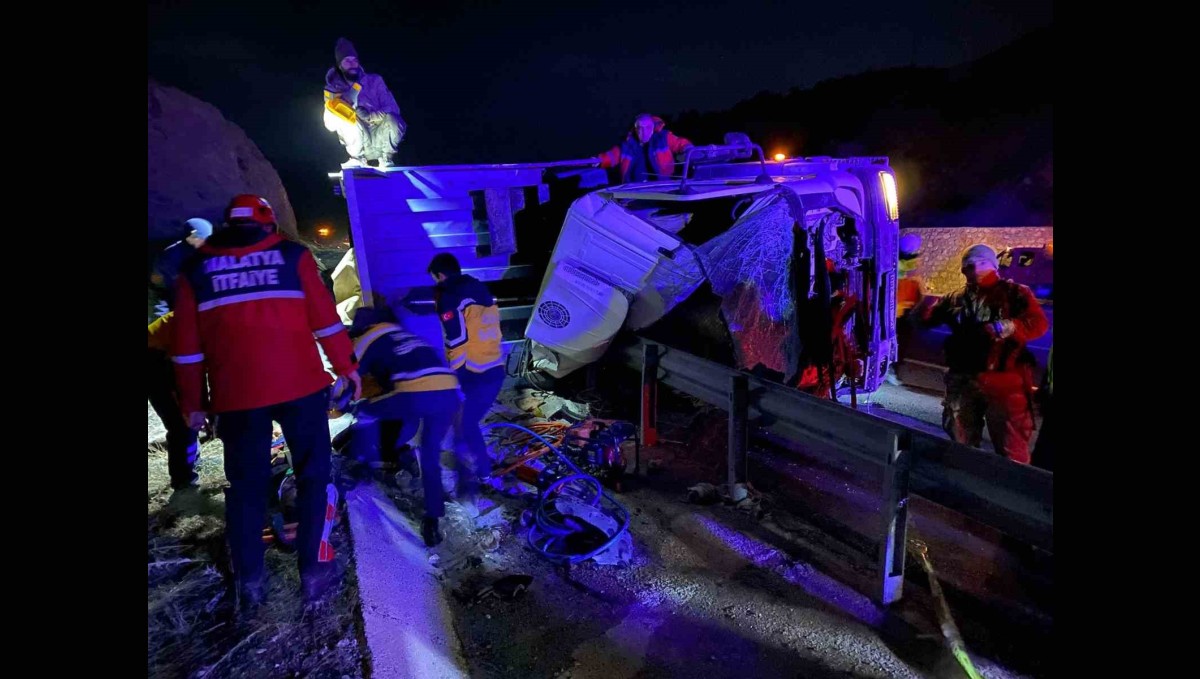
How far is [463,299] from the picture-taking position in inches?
156

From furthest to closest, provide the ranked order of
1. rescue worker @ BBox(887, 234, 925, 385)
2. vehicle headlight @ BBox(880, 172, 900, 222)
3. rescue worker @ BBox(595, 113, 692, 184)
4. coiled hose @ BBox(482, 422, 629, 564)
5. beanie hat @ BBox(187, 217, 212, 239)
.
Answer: rescue worker @ BBox(595, 113, 692, 184) → rescue worker @ BBox(887, 234, 925, 385) → vehicle headlight @ BBox(880, 172, 900, 222) → beanie hat @ BBox(187, 217, 212, 239) → coiled hose @ BBox(482, 422, 629, 564)

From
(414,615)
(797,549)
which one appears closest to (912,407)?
(797,549)

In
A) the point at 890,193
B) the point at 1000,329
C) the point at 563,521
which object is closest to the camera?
the point at 563,521

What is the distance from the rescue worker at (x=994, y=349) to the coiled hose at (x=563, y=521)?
2.46 meters

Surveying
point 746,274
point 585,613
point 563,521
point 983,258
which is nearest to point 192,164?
point 746,274

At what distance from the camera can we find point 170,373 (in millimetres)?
3992

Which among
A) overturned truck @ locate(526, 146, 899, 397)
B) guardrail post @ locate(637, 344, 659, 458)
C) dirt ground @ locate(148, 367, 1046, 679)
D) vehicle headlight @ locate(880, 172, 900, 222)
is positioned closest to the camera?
dirt ground @ locate(148, 367, 1046, 679)

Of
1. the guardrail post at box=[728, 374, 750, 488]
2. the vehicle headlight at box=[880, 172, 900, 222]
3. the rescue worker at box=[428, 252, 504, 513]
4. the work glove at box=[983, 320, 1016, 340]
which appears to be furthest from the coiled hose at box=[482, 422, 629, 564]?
the vehicle headlight at box=[880, 172, 900, 222]

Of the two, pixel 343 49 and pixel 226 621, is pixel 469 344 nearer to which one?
pixel 226 621

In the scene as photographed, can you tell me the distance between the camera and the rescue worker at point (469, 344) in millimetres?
3979

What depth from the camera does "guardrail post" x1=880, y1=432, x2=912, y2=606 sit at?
295cm

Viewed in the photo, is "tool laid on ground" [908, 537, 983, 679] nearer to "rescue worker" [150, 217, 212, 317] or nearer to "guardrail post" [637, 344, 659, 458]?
"guardrail post" [637, 344, 659, 458]

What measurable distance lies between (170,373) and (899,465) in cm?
436

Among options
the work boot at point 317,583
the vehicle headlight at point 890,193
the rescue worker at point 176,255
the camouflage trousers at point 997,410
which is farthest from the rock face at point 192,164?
the camouflage trousers at point 997,410
